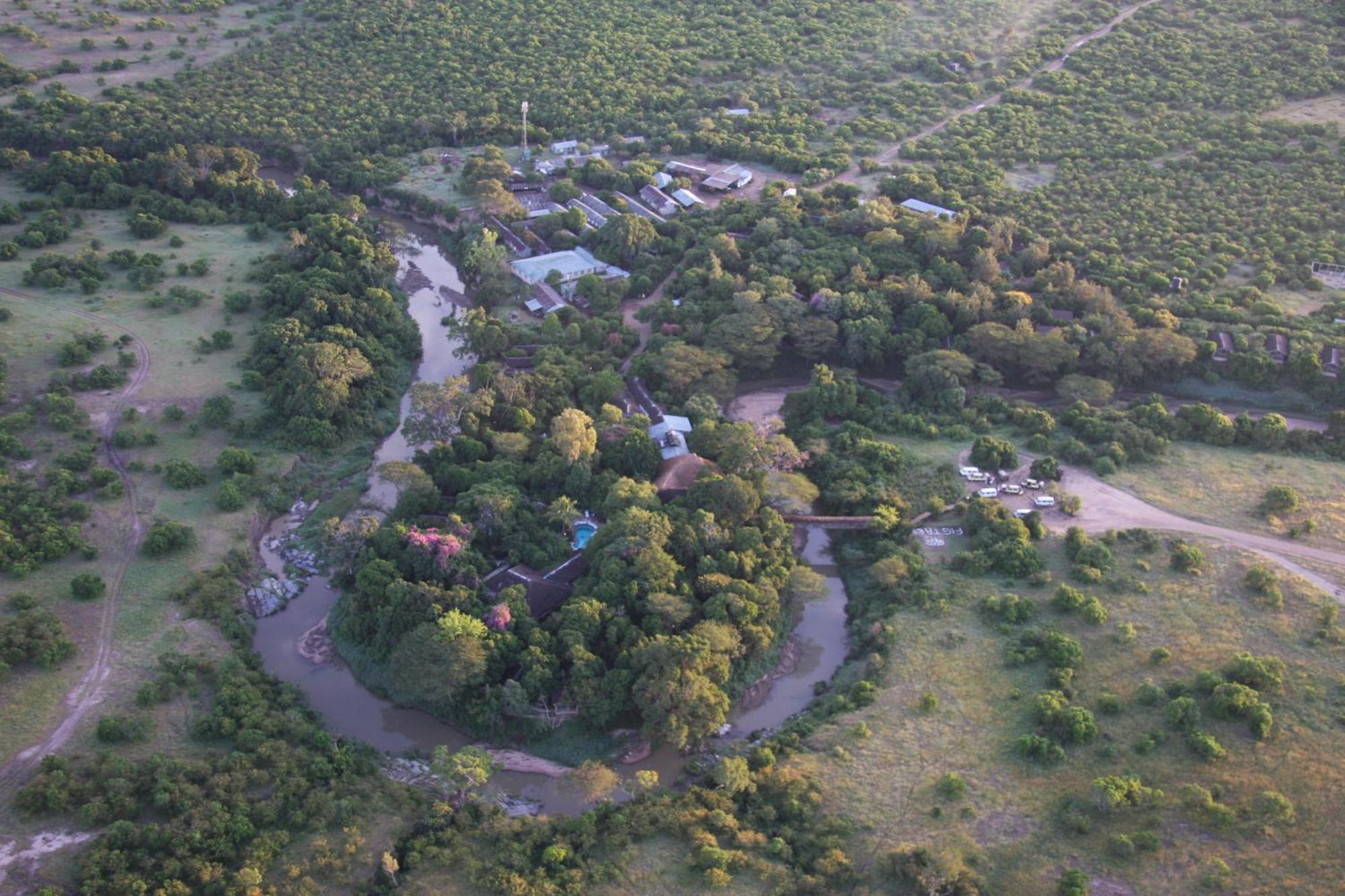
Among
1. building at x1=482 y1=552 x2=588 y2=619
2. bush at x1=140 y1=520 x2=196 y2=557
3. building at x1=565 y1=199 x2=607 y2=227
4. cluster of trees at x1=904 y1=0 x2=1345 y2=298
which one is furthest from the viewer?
building at x1=565 y1=199 x2=607 y2=227

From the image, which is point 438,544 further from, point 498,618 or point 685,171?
point 685,171

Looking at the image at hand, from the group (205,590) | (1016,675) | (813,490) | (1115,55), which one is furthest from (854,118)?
(205,590)

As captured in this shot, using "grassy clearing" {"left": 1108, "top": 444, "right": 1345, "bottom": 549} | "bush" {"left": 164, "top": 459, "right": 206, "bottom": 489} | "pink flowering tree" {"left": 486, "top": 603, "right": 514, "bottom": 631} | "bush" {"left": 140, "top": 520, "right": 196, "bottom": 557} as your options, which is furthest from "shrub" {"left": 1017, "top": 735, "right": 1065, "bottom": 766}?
"bush" {"left": 164, "top": 459, "right": 206, "bottom": 489}

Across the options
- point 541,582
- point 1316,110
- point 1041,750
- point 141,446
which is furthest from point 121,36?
point 1316,110

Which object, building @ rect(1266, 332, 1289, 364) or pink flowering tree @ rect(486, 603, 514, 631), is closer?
pink flowering tree @ rect(486, 603, 514, 631)

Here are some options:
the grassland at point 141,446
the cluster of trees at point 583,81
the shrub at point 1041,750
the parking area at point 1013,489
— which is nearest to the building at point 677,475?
the parking area at point 1013,489

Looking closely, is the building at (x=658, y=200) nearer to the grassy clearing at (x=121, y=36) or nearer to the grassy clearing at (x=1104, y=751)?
the grassy clearing at (x=1104, y=751)

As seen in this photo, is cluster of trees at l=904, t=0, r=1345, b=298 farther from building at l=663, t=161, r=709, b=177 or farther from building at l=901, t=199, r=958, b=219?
building at l=663, t=161, r=709, b=177
